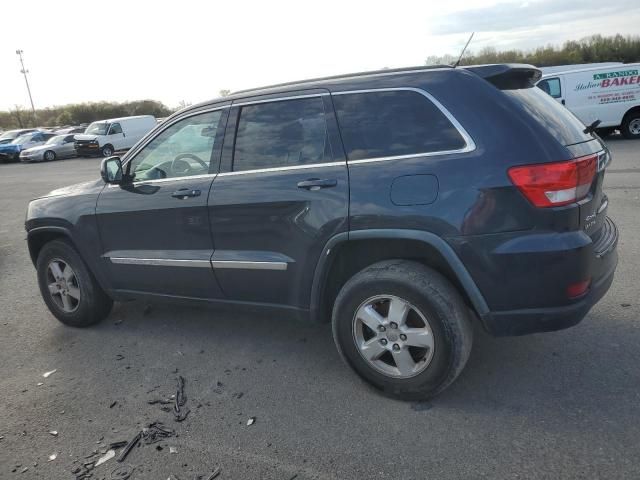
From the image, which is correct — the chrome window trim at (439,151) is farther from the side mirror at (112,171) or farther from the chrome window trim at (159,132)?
the side mirror at (112,171)

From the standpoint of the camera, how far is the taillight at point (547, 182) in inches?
110

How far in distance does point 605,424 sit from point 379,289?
4.49 feet

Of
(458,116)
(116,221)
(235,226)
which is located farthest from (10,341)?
(458,116)

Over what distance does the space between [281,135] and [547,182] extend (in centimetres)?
167

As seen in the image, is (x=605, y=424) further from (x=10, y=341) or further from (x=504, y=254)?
(x=10, y=341)

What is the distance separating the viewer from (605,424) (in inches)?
111

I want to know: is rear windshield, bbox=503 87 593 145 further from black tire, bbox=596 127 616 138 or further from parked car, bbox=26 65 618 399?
black tire, bbox=596 127 616 138

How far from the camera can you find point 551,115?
3.14 meters

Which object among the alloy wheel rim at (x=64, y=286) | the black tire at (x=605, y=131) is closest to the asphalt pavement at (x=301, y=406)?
the alloy wheel rim at (x=64, y=286)

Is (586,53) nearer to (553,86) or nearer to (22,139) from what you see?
(553,86)

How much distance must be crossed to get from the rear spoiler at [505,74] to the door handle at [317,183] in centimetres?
102

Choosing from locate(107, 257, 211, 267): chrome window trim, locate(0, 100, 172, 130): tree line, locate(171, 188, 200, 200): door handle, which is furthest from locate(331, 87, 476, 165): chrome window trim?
locate(0, 100, 172, 130): tree line

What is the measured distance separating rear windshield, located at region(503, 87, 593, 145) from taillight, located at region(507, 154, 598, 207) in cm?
22

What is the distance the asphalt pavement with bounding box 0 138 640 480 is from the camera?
2.72m
